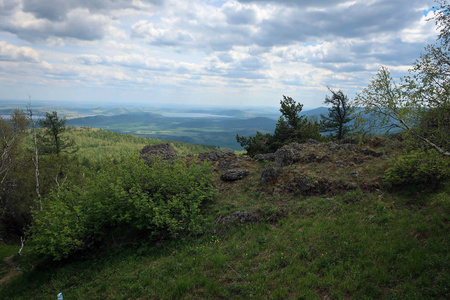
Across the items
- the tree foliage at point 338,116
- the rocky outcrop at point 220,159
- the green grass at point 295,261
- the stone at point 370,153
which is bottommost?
the green grass at point 295,261

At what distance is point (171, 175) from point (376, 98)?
36.8 ft

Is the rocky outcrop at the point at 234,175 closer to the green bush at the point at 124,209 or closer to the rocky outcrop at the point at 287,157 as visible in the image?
the green bush at the point at 124,209

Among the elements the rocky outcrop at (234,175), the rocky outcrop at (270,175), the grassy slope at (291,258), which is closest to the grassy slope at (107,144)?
the rocky outcrop at (234,175)

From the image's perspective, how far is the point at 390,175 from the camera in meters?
11.6

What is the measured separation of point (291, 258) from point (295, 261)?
20 centimetres

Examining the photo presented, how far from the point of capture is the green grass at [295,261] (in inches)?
273

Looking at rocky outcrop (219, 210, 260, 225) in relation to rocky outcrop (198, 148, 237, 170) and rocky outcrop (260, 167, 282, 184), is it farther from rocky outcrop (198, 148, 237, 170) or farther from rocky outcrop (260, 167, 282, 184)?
rocky outcrop (198, 148, 237, 170)

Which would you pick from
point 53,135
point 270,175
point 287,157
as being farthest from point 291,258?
point 53,135

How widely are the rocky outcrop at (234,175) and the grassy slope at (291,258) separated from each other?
12.1ft

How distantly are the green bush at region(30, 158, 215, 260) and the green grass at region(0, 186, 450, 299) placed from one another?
1083 millimetres

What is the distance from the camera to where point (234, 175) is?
17.1 metres

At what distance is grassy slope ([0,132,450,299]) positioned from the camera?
6.98 meters

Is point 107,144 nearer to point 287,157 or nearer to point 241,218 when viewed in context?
point 287,157

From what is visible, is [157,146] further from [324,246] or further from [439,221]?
[439,221]
